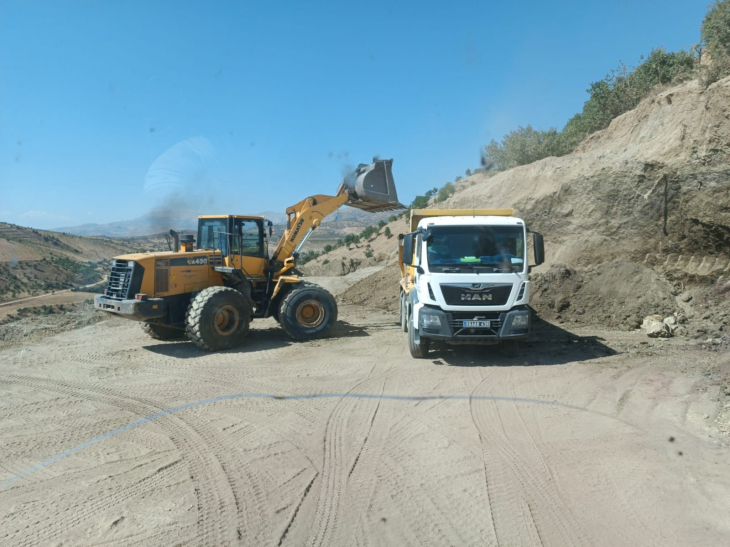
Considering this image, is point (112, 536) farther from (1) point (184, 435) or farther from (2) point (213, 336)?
(2) point (213, 336)

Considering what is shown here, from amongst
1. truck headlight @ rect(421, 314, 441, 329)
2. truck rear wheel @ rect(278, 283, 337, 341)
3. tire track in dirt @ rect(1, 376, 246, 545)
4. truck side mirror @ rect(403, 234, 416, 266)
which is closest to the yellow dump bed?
truck side mirror @ rect(403, 234, 416, 266)

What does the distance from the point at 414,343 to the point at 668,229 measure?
849 centimetres

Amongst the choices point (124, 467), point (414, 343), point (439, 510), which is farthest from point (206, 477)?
point (414, 343)

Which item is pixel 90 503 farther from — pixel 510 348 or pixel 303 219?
pixel 303 219

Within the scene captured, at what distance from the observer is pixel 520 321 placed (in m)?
9.25

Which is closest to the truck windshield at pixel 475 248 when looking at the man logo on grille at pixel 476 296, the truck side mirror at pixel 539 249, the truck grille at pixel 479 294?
Result: the truck side mirror at pixel 539 249

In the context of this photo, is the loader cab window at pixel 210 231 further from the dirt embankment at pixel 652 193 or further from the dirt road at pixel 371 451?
the dirt embankment at pixel 652 193

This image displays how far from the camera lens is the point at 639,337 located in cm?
1160

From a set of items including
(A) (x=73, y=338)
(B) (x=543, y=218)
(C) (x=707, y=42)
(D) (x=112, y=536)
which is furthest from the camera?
(C) (x=707, y=42)

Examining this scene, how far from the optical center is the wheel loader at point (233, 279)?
1076 centimetres

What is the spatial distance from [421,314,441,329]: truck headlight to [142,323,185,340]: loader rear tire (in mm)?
6326

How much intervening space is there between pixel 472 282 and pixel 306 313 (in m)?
4.52

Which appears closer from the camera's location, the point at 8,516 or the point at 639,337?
the point at 8,516

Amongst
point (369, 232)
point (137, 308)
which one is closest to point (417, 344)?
point (137, 308)
